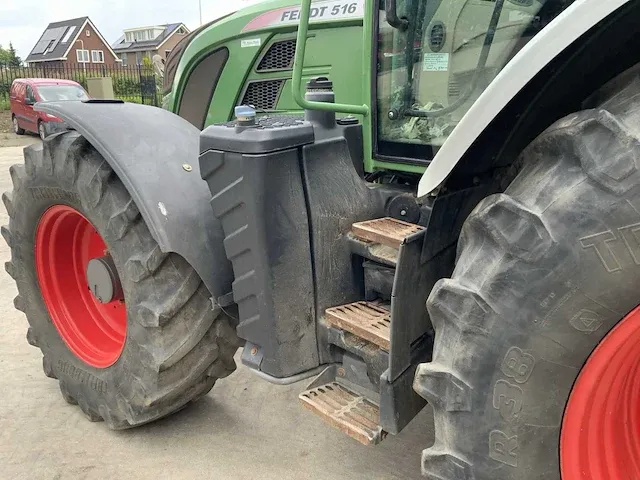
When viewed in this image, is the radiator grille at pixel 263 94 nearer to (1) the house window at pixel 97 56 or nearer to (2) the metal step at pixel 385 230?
(2) the metal step at pixel 385 230

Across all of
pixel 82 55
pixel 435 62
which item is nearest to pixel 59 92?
pixel 435 62

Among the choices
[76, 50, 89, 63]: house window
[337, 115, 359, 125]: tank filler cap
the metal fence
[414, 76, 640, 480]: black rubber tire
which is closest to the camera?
[414, 76, 640, 480]: black rubber tire

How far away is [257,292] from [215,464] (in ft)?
3.10

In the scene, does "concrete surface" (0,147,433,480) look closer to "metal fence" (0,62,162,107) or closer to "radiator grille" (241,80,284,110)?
"radiator grille" (241,80,284,110)

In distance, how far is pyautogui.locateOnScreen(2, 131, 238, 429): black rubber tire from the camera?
8.10ft

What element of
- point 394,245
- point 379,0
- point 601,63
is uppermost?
point 379,0

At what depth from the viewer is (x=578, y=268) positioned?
1.33 metres

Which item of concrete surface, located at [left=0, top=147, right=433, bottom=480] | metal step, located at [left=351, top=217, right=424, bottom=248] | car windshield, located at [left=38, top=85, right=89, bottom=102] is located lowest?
concrete surface, located at [left=0, top=147, right=433, bottom=480]

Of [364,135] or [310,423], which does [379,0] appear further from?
[310,423]

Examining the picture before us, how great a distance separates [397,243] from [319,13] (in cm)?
181

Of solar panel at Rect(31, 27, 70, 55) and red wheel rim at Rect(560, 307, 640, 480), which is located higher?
solar panel at Rect(31, 27, 70, 55)

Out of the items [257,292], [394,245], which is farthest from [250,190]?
[394,245]

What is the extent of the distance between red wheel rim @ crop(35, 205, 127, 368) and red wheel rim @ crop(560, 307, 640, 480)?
222cm

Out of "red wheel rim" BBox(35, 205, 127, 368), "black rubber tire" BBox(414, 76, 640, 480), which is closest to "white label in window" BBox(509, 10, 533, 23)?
"black rubber tire" BBox(414, 76, 640, 480)
